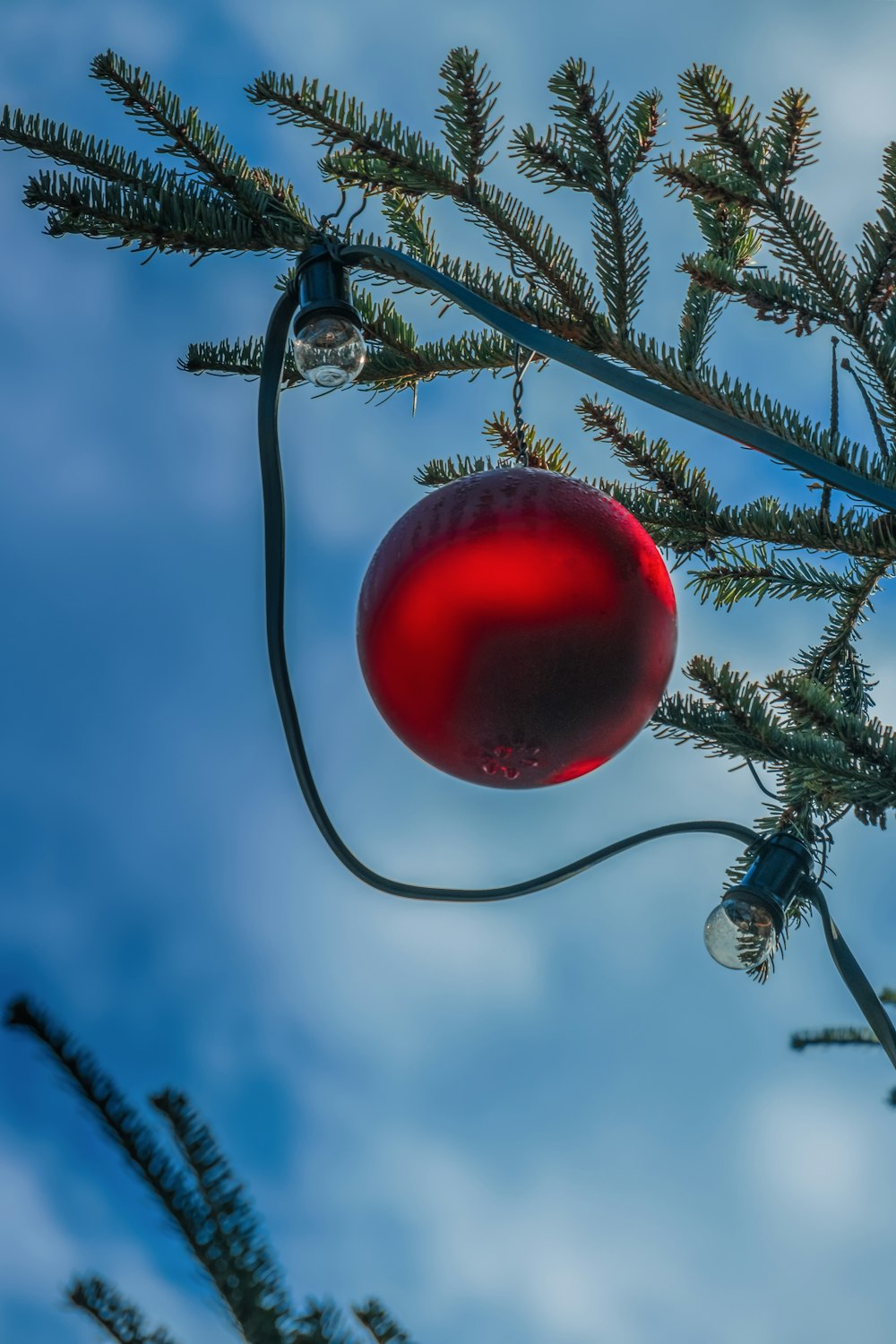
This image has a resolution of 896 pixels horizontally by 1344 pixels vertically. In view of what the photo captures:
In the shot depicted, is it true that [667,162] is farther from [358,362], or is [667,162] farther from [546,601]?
[546,601]

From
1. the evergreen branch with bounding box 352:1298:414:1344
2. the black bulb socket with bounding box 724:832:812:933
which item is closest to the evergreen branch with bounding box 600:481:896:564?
the black bulb socket with bounding box 724:832:812:933

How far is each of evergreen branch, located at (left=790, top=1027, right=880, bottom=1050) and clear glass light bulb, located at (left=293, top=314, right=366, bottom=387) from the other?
5.12 ft

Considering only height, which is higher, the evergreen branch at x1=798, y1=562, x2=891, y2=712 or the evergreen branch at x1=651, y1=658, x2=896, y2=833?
the evergreen branch at x1=798, y1=562, x2=891, y2=712

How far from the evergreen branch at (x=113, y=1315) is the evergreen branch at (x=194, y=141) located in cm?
197

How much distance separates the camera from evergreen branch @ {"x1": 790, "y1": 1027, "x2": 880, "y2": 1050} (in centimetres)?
251

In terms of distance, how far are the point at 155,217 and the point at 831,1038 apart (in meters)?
2.02

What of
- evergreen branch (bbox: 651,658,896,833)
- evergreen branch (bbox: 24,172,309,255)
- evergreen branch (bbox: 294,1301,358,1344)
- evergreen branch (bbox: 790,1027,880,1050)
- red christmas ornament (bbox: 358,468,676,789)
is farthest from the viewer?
evergreen branch (bbox: 790,1027,880,1050)

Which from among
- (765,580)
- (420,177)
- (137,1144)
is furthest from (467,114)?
(137,1144)

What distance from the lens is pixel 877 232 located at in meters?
2.27

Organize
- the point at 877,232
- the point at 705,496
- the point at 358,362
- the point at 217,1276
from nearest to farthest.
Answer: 1. the point at 217,1276
2. the point at 358,362
3. the point at 877,232
4. the point at 705,496

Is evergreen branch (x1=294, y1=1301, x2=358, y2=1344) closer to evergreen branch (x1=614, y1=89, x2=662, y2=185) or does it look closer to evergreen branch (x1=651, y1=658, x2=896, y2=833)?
evergreen branch (x1=651, y1=658, x2=896, y2=833)

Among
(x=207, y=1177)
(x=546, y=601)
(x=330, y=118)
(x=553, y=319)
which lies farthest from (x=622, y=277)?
(x=207, y=1177)

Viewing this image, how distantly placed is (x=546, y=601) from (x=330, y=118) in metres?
1.28

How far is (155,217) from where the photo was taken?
233 centimetres
